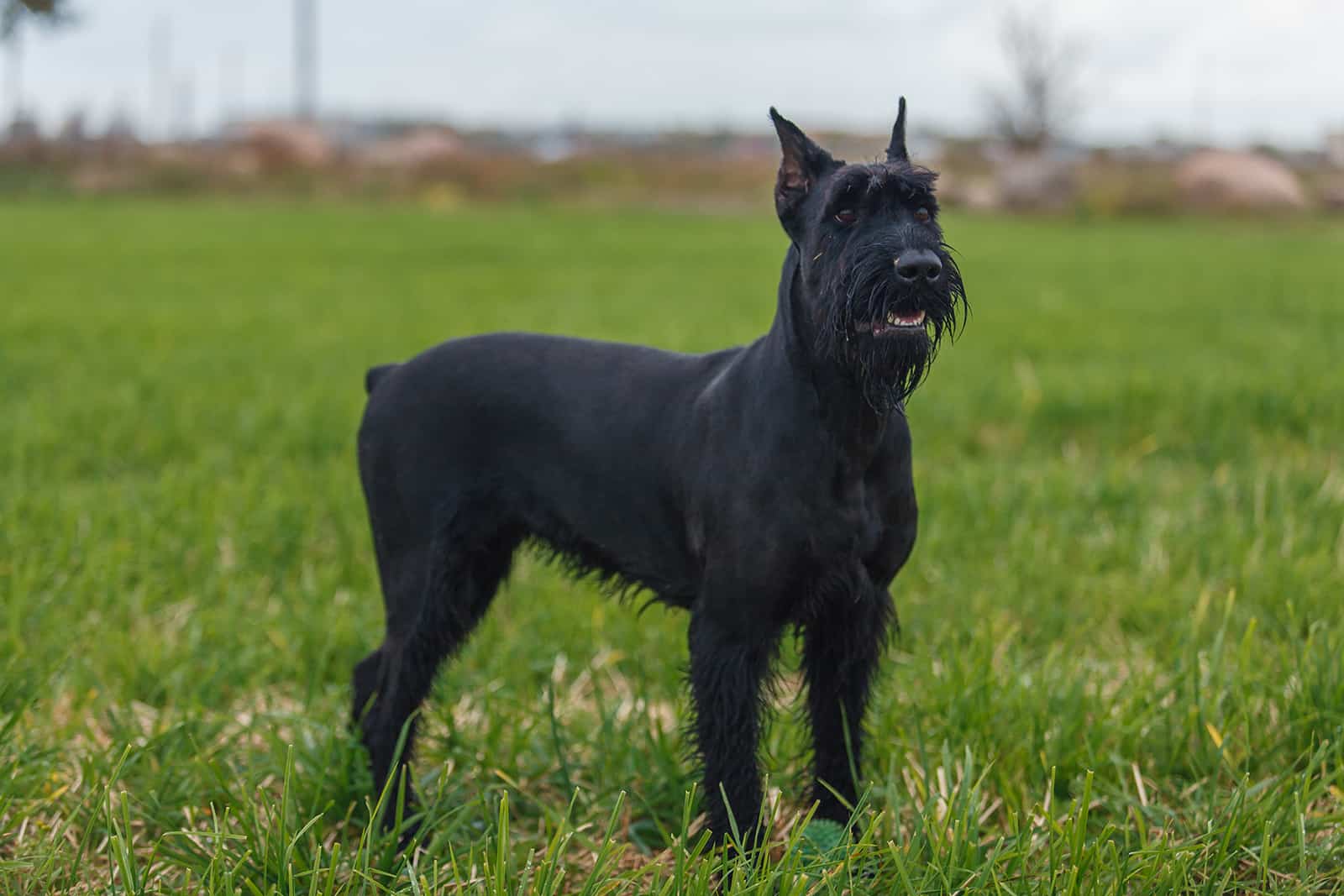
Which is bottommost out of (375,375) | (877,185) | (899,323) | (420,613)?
(420,613)

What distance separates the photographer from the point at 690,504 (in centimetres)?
284

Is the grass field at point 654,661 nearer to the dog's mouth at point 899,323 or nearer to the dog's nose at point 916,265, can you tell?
the dog's mouth at point 899,323

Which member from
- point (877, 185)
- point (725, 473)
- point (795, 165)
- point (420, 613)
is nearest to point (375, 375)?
point (420, 613)

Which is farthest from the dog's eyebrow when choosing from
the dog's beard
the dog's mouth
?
the dog's mouth

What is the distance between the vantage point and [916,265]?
2.38 m

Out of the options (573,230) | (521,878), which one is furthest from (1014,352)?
(573,230)

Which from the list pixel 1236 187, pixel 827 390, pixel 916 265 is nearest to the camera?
pixel 916 265

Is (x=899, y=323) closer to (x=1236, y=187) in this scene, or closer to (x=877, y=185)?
(x=877, y=185)

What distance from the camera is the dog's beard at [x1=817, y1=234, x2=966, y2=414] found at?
7.88 feet

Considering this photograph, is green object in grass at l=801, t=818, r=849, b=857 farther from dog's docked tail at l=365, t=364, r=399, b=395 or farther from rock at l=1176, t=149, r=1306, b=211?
rock at l=1176, t=149, r=1306, b=211

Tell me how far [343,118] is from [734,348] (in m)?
92.4

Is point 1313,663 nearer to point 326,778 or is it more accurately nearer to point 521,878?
point 521,878

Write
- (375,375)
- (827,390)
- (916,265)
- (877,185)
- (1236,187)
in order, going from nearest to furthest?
(916,265)
(877,185)
(827,390)
(375,375)
(1236,187)

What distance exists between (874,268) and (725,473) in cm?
61
